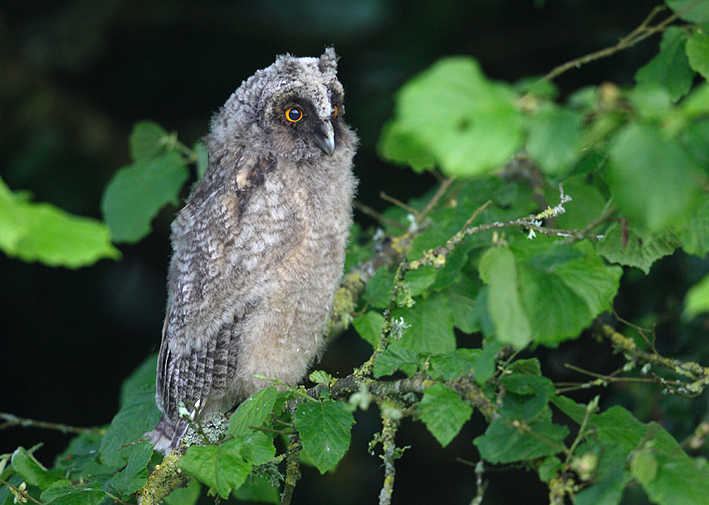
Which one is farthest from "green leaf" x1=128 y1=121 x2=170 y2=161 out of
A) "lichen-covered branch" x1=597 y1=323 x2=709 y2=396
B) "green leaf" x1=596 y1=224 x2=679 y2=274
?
"lichen-covered branch" x1=597 y1=323 x2=709 y2=396

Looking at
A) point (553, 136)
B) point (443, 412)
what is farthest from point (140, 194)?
point (553, 136)

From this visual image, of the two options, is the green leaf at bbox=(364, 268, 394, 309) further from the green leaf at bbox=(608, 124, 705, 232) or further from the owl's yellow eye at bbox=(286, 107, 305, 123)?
the green leaf at bbox=(608, 124, 705, 232)

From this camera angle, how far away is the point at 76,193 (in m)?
4.26

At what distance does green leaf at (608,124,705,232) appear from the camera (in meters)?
0.83

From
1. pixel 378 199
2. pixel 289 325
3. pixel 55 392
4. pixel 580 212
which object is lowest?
pixel 55 392

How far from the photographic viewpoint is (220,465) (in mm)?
1391

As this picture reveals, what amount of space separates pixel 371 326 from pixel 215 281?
0.58 meters

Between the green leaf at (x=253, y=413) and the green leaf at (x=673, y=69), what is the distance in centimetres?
146

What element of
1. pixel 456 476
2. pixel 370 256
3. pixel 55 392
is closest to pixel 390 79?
pixel 370 256

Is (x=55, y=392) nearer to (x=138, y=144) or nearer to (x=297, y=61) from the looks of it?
(x=138, y=144)

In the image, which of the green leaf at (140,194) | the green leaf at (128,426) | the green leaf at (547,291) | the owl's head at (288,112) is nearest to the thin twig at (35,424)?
the green leaf at (128,426)

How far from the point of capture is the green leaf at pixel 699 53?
1.65 meters

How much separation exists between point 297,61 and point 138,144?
82cm

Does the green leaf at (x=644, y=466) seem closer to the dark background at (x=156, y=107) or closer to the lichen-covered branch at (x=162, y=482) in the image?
the lichen-covered branch at (x=162, y=482)
